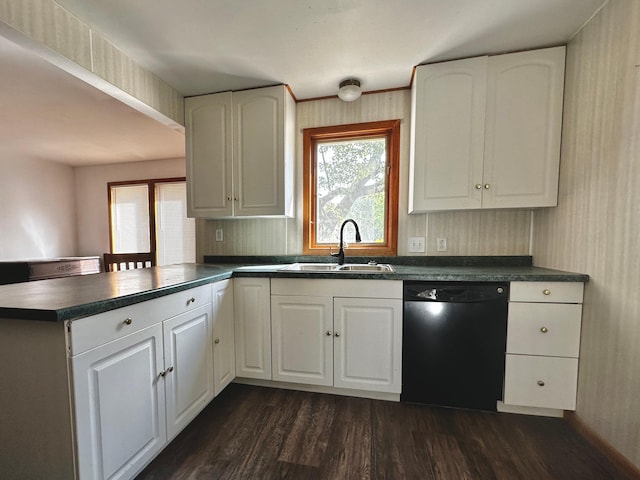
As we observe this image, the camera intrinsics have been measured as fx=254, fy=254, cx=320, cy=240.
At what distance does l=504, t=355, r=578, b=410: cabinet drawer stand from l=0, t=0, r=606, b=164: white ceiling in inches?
74.5

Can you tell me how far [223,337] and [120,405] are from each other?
27.9 inches

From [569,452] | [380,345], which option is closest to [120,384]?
[380,345]

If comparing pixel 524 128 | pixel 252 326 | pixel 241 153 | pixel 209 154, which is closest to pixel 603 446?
pixel 524 128

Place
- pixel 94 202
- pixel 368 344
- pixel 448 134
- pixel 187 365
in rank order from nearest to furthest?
pixel 187 365
pixel 368 344
pixel 448 134
pixel 94 202

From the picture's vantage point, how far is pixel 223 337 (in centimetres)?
168

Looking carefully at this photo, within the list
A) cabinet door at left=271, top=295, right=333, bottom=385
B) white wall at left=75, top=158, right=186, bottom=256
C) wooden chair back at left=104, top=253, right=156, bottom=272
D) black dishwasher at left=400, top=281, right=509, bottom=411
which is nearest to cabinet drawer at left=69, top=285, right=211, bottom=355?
cabinet door at left=271, top=295, right=333, bottom=385

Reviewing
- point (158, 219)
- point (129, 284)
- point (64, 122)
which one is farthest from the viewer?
point (158, 219)

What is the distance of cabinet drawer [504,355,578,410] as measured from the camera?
4.74 feet

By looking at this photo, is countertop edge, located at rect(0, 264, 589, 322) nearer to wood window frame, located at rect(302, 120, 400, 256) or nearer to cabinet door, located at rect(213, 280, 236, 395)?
cabinet door, located at rect(213, 280, 236, 395)

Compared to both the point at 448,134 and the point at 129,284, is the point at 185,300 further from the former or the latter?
the point at 448,134

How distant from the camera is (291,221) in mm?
2273

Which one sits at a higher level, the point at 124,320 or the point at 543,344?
the point at 124,320

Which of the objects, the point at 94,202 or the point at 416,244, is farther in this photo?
the point at 94,202

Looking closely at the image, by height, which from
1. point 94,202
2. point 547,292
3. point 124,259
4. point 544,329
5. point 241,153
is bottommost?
point 544,329
